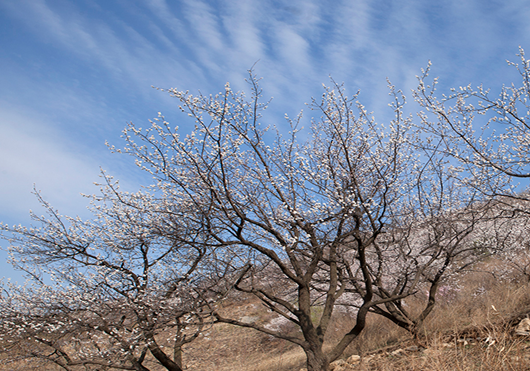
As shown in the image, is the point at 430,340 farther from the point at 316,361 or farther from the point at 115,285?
the point at 115,285

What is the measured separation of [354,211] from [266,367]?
6768 millimetres

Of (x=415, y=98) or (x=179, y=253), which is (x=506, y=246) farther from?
(x=179, y=253)

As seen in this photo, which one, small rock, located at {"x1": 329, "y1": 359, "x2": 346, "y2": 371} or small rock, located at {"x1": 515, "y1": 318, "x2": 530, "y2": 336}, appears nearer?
small rock, located at {"x1": 515, "y1": 318, "x2": 530, "y2": 336}

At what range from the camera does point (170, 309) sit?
6.48 metres

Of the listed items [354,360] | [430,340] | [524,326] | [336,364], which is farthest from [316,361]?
[524,326]

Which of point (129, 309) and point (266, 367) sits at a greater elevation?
point (129, 309)

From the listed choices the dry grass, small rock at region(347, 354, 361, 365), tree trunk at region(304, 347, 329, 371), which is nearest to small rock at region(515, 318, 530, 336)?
the dry grass

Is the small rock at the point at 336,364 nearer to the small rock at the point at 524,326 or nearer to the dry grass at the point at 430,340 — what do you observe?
the dry grass at the point at 430,340

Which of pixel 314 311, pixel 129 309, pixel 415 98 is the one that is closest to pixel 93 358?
pixel 129 309

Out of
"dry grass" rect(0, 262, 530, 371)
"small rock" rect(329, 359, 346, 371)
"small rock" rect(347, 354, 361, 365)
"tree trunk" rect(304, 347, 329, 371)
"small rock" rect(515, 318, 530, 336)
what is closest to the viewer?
"dry grass" rect(0, 262, 530, 371)

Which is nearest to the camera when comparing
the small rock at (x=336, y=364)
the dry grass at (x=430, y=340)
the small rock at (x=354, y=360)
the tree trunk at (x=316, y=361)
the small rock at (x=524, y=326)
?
the dry grass at (x=430, y=340)

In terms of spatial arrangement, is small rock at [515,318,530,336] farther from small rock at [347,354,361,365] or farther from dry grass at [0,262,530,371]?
small rock at [347,354,361,365]

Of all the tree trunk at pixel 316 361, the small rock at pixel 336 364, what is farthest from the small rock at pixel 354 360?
the tree trunk at pixel 316 361

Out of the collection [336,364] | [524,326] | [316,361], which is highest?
[316,361]
